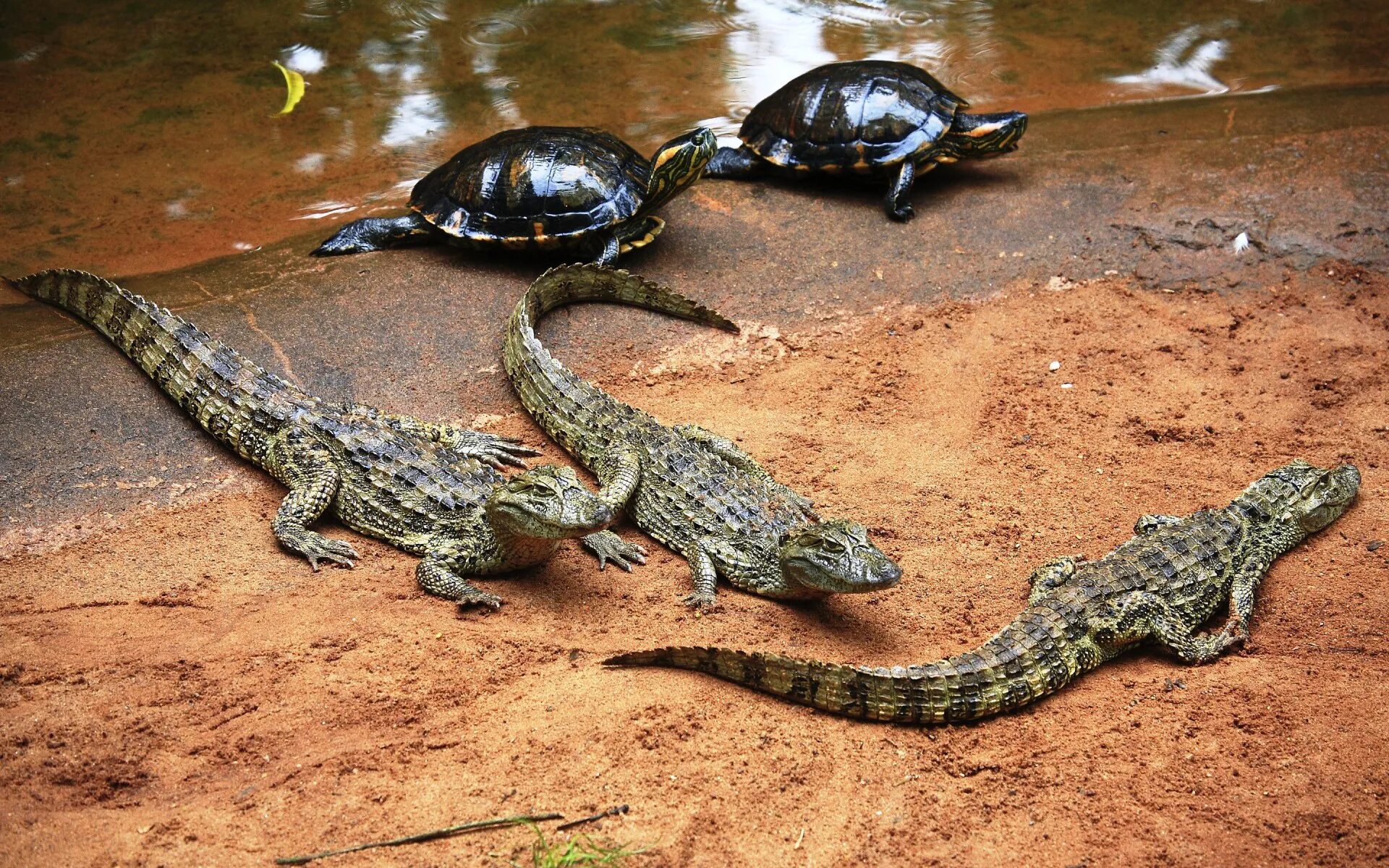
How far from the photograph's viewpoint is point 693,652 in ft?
14.3

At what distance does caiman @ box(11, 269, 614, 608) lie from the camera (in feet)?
16.3

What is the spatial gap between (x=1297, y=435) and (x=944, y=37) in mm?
6635

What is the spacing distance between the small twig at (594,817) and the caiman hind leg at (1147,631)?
7.35ft

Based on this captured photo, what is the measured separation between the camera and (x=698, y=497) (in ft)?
17.9

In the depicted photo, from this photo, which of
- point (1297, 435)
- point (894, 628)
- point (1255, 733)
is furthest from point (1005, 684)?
point (1297, 435)

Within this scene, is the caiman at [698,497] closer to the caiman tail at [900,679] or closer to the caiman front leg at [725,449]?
the caiman front leg at [725,449]

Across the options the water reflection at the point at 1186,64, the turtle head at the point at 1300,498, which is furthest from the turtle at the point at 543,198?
the water reflection at the point at 1186,64

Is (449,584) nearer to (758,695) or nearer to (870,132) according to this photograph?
(758,695)

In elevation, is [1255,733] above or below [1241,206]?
below

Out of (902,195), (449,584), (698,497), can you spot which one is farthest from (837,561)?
(902,195)

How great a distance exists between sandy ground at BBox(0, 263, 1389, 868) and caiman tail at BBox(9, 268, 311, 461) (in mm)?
406

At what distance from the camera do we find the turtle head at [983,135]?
826 centimetres

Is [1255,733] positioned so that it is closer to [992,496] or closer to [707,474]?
[992,496]

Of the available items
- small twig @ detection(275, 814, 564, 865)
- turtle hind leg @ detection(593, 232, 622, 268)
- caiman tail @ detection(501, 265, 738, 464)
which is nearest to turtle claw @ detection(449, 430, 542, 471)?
caiman tail @ detection(501, 265, 738, 464)
